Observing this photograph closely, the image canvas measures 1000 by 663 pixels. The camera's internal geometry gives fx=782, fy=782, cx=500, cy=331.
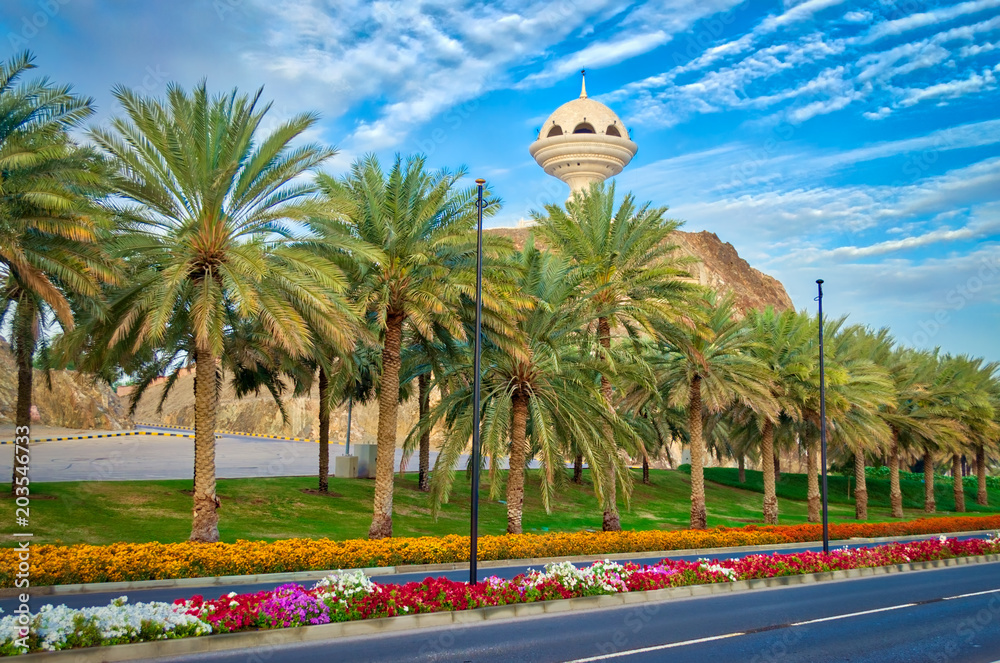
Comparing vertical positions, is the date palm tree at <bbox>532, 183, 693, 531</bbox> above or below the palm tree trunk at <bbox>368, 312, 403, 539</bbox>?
above

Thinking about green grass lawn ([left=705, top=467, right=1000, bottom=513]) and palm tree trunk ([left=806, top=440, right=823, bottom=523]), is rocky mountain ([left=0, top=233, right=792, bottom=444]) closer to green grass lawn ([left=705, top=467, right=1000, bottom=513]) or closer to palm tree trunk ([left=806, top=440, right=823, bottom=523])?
palm tree trunk ([left=806, top=440, right=823, bottom=523])

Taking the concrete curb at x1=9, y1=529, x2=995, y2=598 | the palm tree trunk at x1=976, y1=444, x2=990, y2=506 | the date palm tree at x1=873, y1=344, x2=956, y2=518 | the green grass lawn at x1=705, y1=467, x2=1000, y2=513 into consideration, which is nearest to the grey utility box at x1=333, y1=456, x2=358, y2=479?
the concrete curb at x1=9, y1=529, x2=995, y2=598

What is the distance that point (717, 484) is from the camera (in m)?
58.0

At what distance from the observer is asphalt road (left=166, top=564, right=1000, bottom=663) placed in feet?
36.4

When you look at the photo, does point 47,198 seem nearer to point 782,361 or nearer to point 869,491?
point 782,361

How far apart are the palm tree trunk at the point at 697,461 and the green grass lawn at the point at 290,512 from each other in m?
2.95

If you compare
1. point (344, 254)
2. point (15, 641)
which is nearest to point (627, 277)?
point (344, 254)

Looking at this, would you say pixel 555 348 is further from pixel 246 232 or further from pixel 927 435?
pixel 927 435

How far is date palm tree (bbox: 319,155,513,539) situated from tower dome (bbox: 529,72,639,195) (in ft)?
291

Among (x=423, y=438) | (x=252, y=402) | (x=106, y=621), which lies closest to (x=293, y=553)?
(x=106, y=621)

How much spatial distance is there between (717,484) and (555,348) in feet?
126

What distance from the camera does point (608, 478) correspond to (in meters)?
25.4

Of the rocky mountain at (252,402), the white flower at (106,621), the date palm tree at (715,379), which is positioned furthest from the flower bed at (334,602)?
the date palm tree at (715,379)

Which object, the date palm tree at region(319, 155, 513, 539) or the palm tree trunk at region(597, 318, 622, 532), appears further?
the palm tree trunk at region(597, 318, 622, 532)
